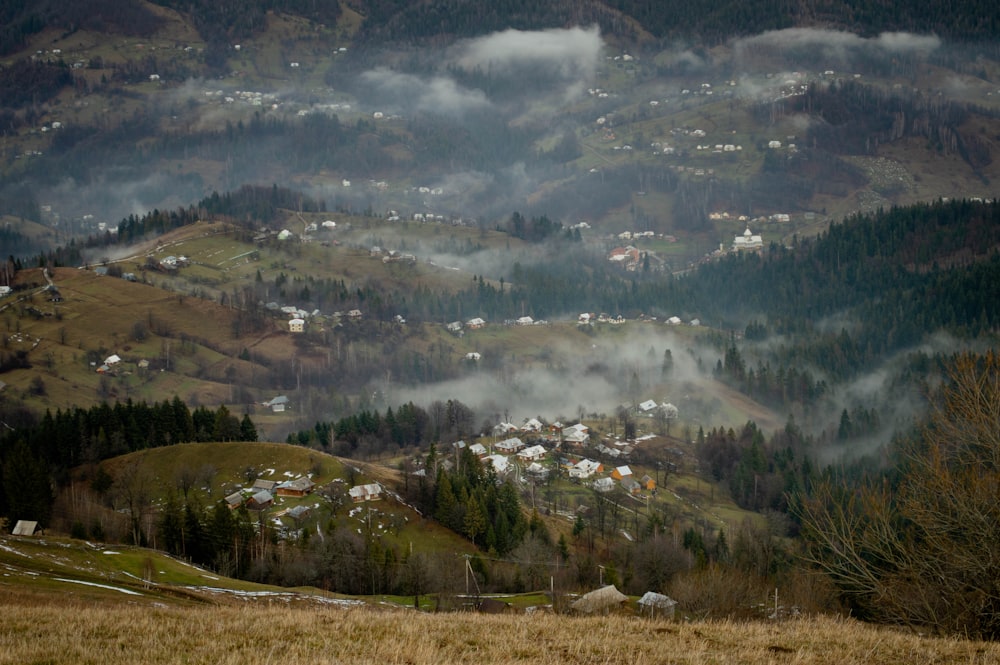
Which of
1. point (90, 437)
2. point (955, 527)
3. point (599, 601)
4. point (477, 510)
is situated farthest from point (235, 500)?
point (955, 527)

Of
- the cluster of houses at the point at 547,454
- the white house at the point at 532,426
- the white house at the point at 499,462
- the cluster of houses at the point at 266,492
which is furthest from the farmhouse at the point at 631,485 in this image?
the cluster of houses at the point at 266,492

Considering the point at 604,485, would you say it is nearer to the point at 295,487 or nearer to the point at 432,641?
the point at 295,487

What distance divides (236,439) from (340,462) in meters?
26.0

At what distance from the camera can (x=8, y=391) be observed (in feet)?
630

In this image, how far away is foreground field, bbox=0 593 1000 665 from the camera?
2034 centimetres

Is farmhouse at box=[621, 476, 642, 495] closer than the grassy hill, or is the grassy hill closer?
the grassy hill

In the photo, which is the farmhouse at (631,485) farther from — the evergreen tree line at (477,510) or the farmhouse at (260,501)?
the farmhouse at (260,501)

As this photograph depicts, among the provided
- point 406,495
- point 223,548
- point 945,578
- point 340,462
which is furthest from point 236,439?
point 945,578

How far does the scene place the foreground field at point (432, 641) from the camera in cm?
2034

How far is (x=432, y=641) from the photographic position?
72.5ft

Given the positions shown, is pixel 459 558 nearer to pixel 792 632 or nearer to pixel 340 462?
pixel 340 462

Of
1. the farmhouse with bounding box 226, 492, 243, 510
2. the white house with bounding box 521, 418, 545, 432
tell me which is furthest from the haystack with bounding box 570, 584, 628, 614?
the white house with bounding box 521, 418, 545, 432

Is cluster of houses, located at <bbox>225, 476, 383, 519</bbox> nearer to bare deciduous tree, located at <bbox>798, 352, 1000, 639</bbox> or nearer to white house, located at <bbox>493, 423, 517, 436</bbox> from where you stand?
white house, located at <bbox>493, 423, 517, 436</bbox>

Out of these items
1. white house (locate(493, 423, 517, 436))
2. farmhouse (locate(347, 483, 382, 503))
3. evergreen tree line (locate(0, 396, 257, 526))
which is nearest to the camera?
evergreen tree line (locate(0, 396, 257, 526))
